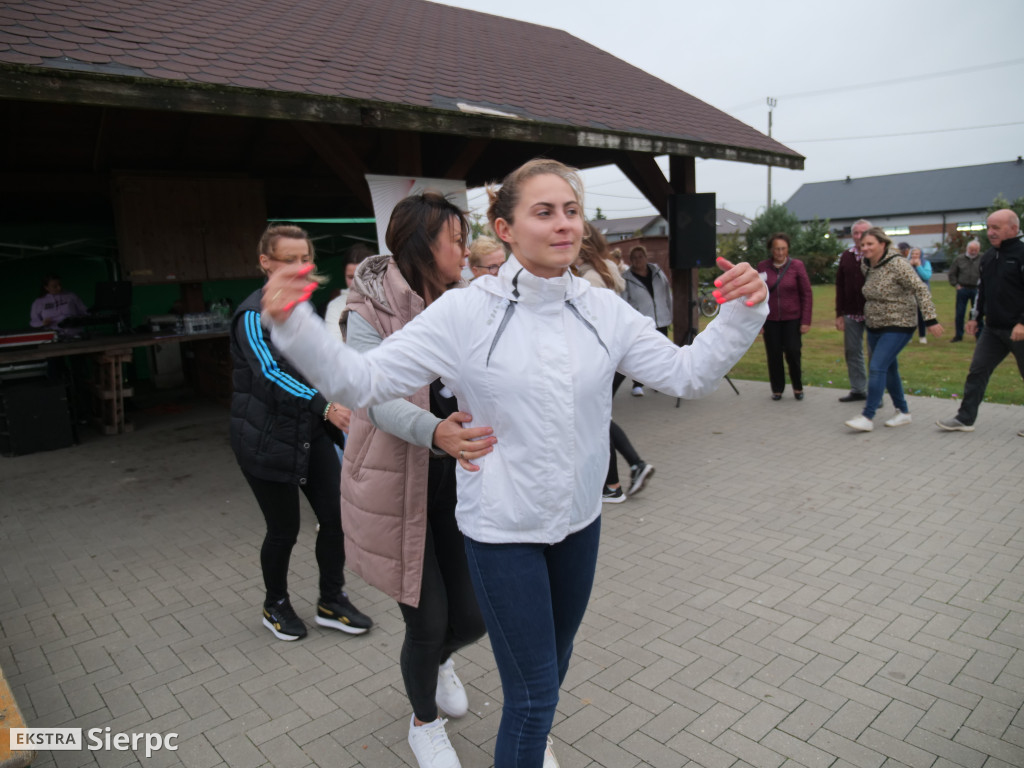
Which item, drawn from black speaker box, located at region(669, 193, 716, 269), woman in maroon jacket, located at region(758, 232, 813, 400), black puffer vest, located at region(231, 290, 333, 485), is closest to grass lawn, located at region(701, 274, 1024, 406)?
woman in maroon jacket, located at region(758, 232, 813, 400)

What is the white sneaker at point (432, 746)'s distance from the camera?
247cm

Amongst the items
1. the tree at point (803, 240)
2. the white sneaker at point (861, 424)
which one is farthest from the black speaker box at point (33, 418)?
the tree at point (803, 240)

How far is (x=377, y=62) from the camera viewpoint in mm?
6484

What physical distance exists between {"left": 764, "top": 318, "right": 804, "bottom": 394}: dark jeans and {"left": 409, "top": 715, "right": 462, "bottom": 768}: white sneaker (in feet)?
23.2

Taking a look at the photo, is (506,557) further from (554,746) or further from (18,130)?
(18,130)

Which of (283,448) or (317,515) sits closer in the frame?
(283,448)

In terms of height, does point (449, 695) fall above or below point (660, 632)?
above

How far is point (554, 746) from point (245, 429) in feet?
6.30

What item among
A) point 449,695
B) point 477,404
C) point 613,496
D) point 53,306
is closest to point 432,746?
point 449,695

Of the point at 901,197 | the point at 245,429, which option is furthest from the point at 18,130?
the point at 901,197

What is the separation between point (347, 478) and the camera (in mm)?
2357

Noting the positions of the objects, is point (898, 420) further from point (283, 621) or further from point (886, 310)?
point (283, 621)

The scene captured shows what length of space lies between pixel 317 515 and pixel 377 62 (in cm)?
475

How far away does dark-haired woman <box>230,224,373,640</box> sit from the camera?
121 inches
